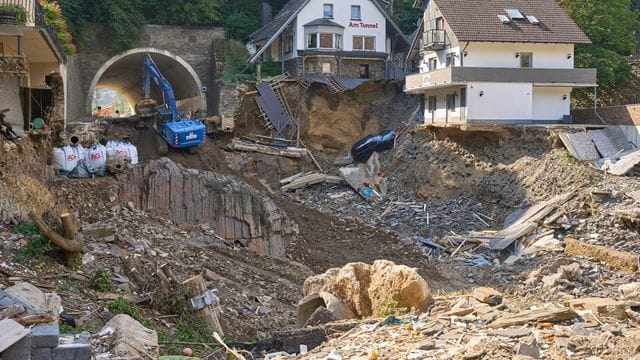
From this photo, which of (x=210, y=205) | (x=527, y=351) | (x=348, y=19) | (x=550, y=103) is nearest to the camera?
(x=527, y=351)

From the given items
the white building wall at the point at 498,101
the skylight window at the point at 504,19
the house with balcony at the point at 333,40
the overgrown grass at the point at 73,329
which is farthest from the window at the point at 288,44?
the overgrown grass at the point at 73,329

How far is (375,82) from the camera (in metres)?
40.9

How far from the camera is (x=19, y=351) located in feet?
27.9

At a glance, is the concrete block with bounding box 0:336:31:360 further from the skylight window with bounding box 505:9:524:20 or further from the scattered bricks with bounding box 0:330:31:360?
the skylight window with bounding box 505:9:524:20

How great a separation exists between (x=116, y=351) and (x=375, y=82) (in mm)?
31573

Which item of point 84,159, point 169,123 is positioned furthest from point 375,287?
point 169,123

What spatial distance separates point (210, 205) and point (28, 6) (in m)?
8.04

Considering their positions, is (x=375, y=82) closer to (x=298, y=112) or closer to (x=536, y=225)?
(x=298, y=112)

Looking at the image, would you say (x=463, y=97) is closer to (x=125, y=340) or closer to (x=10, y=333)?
(x=125, y=340)

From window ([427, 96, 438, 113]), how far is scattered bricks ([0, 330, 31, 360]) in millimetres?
30006

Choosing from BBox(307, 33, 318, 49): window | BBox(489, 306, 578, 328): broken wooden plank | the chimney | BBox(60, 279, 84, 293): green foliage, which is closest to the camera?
BBox(489, 306, 578, 328): broken wooden plank

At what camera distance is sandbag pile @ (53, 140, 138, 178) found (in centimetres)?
2652

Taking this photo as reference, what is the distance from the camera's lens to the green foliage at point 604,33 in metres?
37.3

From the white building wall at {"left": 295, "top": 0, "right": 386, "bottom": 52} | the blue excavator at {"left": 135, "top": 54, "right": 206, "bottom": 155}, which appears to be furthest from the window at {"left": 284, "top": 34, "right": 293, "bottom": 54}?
the blue excavator at {"left": 135, "top": 54, "right": 206, "bottom": 155}
